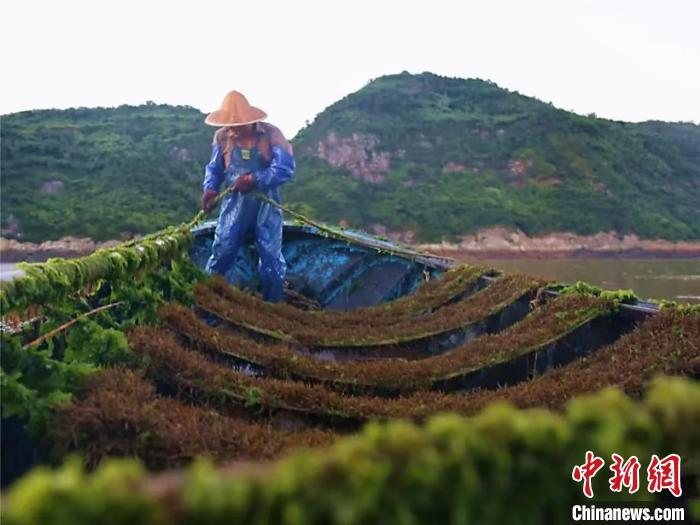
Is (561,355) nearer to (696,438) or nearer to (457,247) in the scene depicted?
(696,438)

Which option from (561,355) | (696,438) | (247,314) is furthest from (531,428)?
(247,314)

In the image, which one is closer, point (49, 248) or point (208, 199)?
point (208, 199)

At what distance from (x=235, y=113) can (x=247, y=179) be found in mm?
779

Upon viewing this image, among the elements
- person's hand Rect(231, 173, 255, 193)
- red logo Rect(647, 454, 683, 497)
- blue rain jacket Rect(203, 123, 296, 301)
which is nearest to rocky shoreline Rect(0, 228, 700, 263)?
blue rain jacket Rect(203, 123, 296, 301)

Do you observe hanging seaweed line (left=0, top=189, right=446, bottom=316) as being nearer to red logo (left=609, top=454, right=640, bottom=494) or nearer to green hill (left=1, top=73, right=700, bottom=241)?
red logo (left=609, top=454, right=640, bottom=494)

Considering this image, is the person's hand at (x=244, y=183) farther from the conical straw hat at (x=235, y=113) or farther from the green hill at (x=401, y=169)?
the green hill at (x=401, y=169)

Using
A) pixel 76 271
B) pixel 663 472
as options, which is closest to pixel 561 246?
pixel 76 271

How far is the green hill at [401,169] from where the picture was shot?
149 ft

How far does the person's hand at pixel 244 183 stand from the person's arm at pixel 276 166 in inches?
2.2

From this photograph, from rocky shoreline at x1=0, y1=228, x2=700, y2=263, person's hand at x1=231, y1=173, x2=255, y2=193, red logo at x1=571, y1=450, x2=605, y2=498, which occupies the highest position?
person's hand at x1=231, y1=173, x2=255, y2=193

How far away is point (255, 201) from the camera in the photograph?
26.2 ft

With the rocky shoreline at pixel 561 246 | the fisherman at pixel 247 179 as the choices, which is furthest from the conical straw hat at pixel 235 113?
the rocky shoreline at pixel 561 246

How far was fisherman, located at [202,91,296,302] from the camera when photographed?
7.41 meters

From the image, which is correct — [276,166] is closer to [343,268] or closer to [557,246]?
[343,268]
